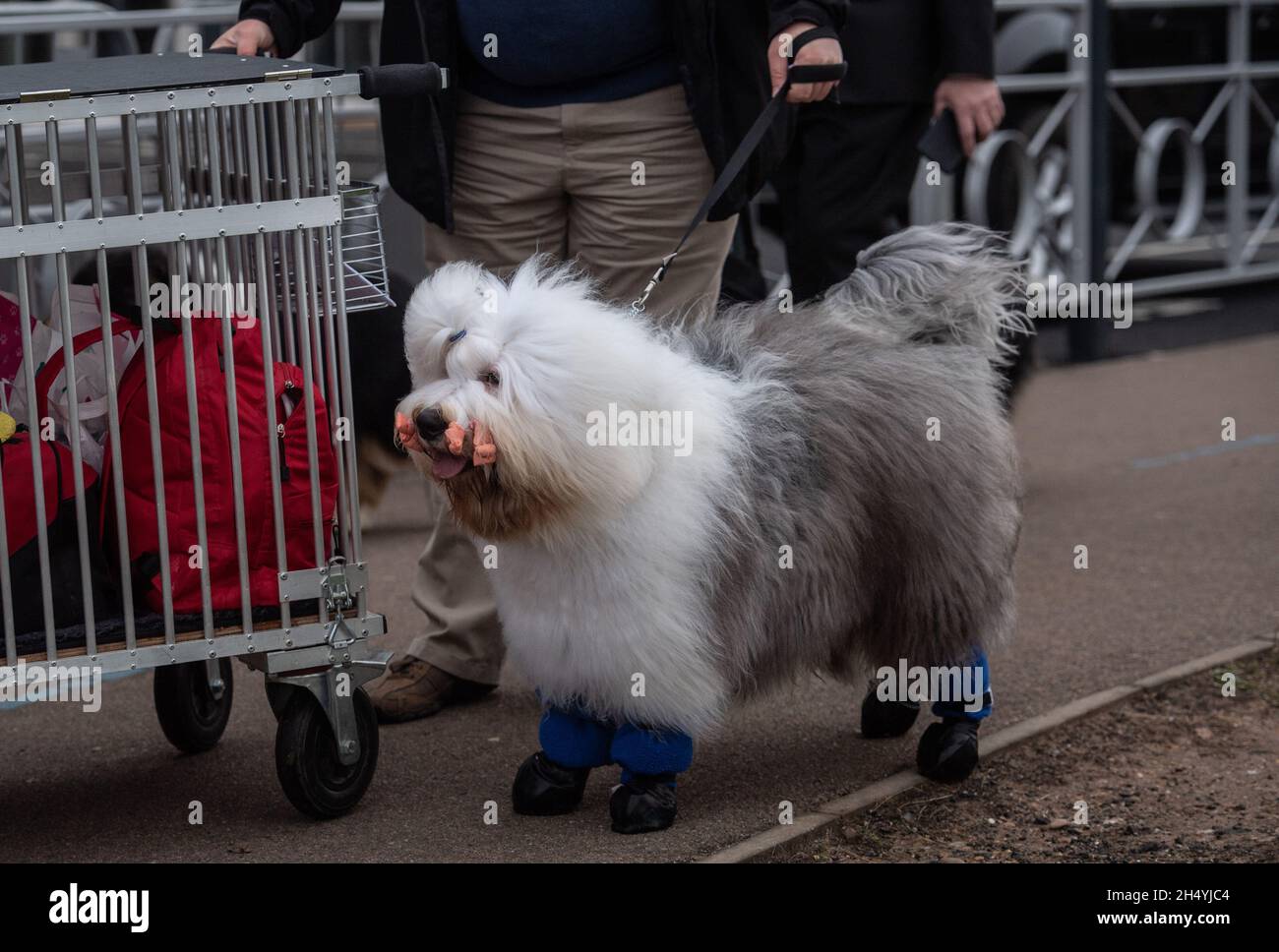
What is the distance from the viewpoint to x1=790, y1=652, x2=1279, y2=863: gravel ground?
3799mm

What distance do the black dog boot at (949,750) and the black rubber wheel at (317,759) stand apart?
4.18 ft

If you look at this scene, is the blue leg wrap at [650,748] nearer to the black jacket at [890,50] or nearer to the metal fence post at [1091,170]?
the black jacket at [890,50]

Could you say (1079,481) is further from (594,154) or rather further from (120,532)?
(120,532)

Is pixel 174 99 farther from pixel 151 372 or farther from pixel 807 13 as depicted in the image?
pixel 807 13

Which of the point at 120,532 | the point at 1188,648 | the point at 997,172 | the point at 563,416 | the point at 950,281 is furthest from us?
the point at 997,172

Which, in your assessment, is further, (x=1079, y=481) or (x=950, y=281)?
(x=1079, y=481)

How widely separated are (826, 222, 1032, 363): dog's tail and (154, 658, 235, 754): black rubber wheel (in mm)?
1780

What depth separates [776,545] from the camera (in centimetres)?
370

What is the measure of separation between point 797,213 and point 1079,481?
265 cm

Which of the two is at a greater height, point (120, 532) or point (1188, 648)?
point (120, 532)

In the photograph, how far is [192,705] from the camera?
4348mm

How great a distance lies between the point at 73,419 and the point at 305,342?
19.0 inches

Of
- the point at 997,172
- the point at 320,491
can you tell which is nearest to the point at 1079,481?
the point at 997,172

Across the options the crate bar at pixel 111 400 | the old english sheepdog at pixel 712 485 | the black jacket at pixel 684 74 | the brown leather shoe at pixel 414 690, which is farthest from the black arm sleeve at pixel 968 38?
the crate bar at pixel 111 400
